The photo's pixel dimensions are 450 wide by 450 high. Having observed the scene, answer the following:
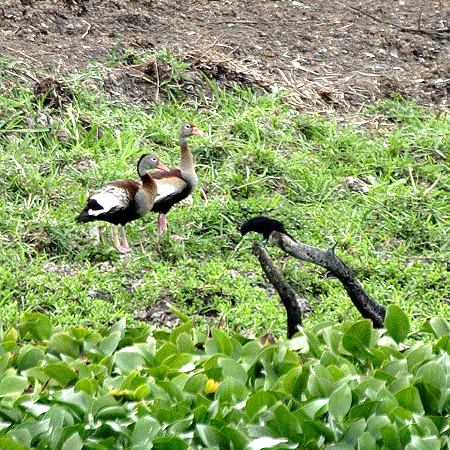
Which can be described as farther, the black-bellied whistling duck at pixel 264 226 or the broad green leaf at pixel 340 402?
the black-bellied whistling duck at pixel 264 226

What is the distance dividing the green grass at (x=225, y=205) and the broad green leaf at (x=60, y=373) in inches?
88.0

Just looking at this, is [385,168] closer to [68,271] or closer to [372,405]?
[68,271]

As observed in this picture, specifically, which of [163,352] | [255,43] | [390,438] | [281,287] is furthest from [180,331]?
[255,43]

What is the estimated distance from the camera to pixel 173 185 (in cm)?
654

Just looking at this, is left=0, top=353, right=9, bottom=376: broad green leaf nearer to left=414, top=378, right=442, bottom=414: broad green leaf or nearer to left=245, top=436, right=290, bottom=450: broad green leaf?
left=245, top=436, right=290, bottom=450: broad green leaf

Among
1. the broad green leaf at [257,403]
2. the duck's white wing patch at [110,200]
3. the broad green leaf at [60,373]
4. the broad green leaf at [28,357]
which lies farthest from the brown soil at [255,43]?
the broad green leaf at [257,403]

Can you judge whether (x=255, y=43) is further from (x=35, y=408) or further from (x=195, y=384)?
(x=35, y=408)

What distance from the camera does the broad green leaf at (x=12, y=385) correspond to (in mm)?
2785

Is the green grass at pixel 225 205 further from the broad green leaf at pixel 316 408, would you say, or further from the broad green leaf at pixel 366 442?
the broad green leaf at pixel 366 442

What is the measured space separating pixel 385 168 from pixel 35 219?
2906 mm

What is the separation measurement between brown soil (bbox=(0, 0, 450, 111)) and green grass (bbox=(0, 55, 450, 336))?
0.30 meters

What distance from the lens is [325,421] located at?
272 centimetres

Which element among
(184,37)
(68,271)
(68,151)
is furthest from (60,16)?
(68,271)

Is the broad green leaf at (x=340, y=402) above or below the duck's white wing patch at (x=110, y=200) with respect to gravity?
above
